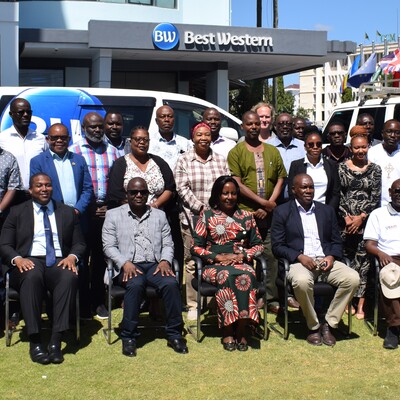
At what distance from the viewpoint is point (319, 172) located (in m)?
7.33

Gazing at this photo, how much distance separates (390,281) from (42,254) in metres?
3.08

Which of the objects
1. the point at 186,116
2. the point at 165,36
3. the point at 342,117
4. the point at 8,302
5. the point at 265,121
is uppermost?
the point at 165,36

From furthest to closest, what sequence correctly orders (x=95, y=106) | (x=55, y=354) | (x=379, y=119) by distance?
(x=379, y=119) → (x=95, y=106) → (x=55, y=354)

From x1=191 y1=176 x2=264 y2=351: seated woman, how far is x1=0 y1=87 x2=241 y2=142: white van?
3.07 metres

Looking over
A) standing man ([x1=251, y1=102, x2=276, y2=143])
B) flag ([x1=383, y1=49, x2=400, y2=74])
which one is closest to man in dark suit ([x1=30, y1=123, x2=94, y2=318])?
standing man ([x1=251, y1=102, x2=276, y2=143])

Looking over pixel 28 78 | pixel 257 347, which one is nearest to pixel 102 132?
pixel 257 347

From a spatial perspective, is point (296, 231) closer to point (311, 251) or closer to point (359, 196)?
point (311, 251)

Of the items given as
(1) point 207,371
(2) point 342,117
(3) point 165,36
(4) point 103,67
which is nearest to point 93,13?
(4) point 103,67

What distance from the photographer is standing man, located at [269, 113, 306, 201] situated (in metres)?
7.89

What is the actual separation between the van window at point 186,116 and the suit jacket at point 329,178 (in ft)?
9.52

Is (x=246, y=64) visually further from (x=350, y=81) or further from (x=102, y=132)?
(x=102, y=132)

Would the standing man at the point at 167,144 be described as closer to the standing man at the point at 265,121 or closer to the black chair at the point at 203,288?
the standing man at the point at 265,121

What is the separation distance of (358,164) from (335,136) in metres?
0.47

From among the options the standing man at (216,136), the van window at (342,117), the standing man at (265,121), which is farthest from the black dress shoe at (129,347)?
the van window at (342,117)
